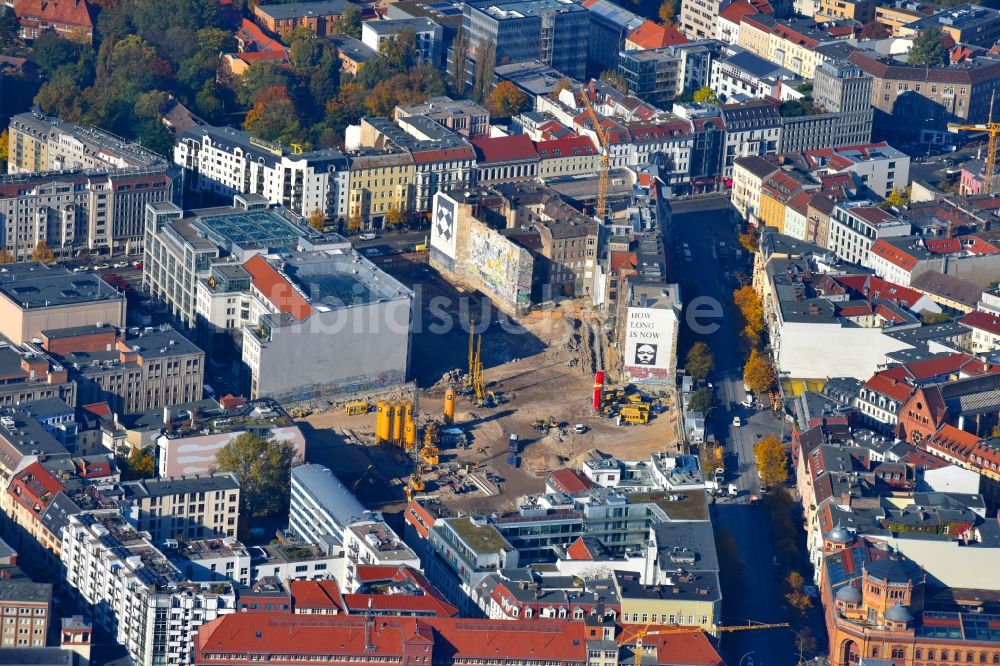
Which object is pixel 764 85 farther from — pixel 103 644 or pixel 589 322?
pixel 103 644

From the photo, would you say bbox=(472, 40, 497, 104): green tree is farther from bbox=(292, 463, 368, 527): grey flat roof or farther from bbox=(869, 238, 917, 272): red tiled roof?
bbox=(292, 463, 368, 527): grey flat roof

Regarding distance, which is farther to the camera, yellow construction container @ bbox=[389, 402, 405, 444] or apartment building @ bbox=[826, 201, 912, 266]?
apartment building @ bbox=[826, 201, 912, 266]

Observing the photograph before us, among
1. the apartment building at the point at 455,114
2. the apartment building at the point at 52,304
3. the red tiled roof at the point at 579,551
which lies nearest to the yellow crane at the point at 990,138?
the apartment building at the point at 455,114

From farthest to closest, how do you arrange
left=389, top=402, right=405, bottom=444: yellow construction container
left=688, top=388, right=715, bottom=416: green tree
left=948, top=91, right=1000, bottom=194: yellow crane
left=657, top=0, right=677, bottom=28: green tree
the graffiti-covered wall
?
left=657, top=0, right=677, bottom=28: green tree < left=948, top=91, right=1000, bottom=194: yellow crane < the graffiti-covered wall < left=688, top=388, right=715, bottom=416: green tree < left=389, top=402, right=405, bottom=444: yellow construction container

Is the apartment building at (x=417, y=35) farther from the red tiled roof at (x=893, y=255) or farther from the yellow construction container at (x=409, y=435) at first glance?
the yellow construction container at (x=409, y=435)

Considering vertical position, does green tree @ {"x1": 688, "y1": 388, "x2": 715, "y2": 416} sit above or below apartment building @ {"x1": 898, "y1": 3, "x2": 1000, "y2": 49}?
below

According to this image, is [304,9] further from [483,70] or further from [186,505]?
[186,505]

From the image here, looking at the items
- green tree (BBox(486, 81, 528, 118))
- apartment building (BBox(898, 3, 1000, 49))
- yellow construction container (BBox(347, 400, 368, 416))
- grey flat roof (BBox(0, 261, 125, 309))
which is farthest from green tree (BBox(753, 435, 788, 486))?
apartment building (BBox(898, 3, 1000, 49))

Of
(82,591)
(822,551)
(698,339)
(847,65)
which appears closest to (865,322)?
(698,339)

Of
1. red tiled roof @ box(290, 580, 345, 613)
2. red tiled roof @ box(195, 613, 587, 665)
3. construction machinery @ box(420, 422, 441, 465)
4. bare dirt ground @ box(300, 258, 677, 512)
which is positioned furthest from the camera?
construction machinery @ box(420, 422, 441, 465)
